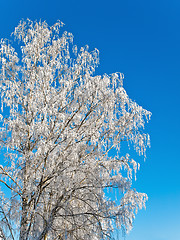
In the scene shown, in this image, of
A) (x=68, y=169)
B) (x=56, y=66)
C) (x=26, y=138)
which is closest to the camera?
(x=68, y=169)

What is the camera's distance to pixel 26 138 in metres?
6.40

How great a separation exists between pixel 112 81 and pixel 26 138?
2498 millimetres

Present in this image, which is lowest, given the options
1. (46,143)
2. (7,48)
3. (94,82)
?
(46,143)

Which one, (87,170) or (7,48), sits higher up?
(7,48)

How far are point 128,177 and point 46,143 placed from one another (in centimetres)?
227

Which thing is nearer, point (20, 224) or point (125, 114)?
point (20, 224)

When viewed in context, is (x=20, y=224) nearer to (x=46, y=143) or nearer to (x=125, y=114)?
(x=46, y=143)

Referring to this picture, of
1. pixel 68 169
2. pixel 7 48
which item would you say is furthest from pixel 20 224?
pixel 7 48

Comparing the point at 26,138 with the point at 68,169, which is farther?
the point at 26,138

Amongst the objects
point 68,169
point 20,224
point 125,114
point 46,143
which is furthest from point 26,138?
point 125,114

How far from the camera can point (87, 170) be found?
18.6 feet

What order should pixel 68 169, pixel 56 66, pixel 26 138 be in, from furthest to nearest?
pixel 56 66 → pixel 26 138 → pixel 68 169

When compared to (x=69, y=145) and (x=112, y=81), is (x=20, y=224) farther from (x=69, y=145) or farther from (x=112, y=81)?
(x=112, y=81)

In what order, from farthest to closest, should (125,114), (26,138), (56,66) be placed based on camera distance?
1. (56,66)
2. (125,114)
3. (26,138)
